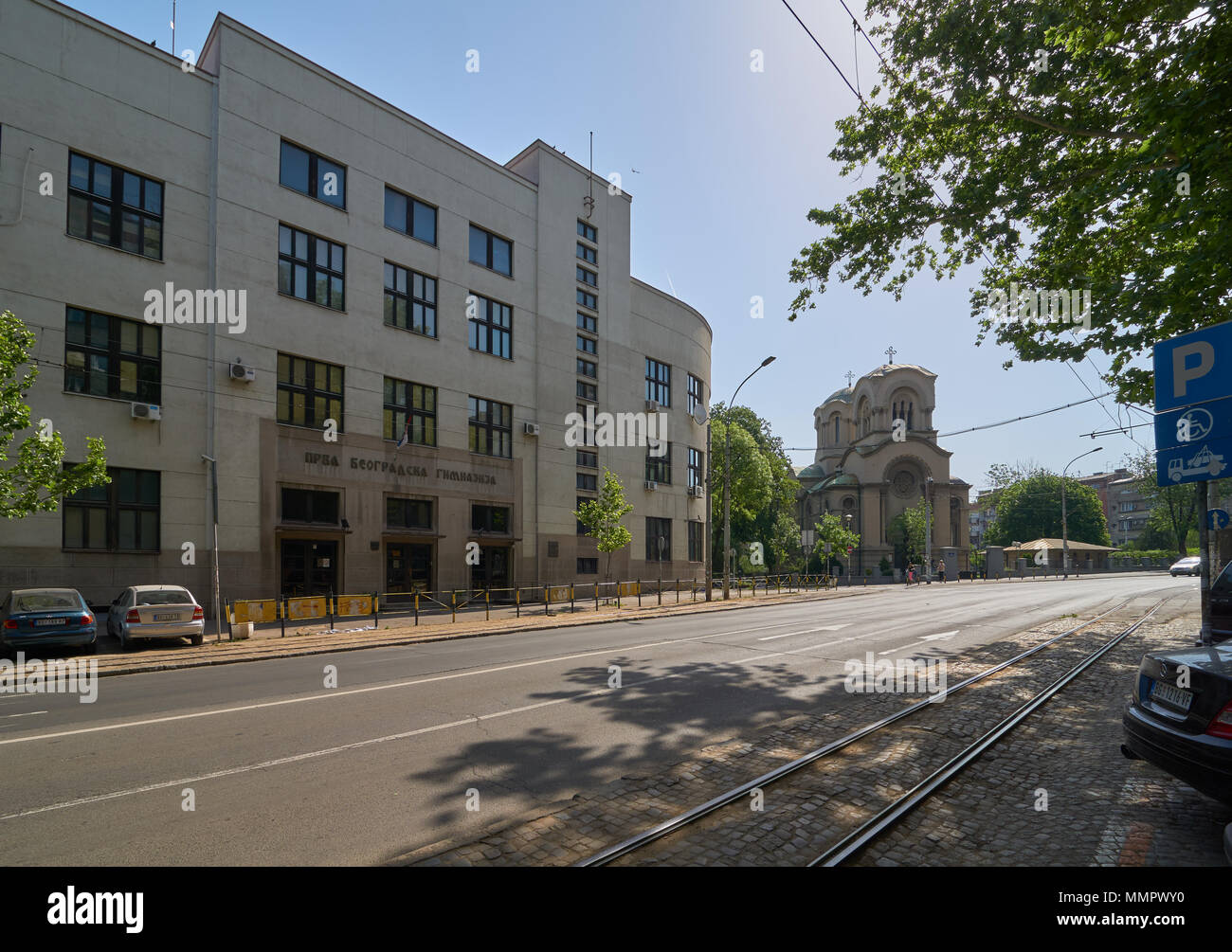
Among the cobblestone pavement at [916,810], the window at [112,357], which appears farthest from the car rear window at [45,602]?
the cobblestone pavement at [916,810]

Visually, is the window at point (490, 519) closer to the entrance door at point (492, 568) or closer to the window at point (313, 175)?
the entrance door at point (492, 568)

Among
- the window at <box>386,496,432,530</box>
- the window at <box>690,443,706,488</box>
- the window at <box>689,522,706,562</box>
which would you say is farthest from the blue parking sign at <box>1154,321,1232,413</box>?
the window at <box>690,443,706,488</box>

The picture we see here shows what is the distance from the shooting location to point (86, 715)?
822 centimetres

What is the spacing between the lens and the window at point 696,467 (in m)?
41.5

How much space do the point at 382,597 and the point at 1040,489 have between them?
299 ft

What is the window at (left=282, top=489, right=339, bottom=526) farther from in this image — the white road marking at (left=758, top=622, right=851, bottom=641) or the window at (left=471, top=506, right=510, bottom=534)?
the white road marking at (left=758, top=622, right=851, bottom=641)

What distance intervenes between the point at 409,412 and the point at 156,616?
516 inches

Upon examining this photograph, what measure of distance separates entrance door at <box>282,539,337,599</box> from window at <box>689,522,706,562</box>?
74.1 feet

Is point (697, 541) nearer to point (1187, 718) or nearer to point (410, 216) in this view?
point (410, 216)

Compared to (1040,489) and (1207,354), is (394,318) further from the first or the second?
(1040,489)

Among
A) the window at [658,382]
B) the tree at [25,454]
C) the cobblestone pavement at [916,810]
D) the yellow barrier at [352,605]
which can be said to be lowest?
the yellow barrier at [352,605]

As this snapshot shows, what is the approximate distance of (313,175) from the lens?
2422 centimetres

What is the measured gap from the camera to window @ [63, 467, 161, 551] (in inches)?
732

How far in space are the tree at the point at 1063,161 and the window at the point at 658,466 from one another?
21770 mm
